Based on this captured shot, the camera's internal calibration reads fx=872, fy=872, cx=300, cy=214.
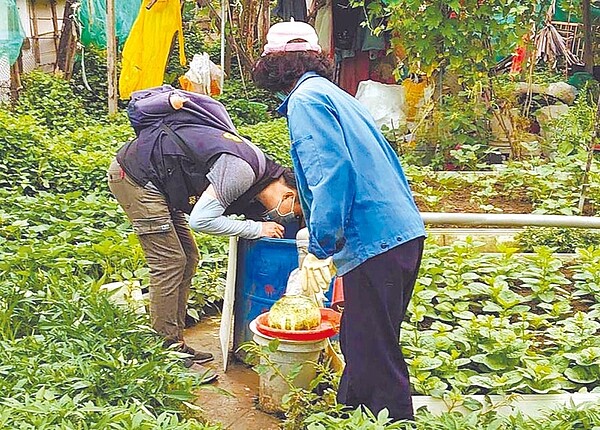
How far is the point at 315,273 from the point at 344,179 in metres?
0.48

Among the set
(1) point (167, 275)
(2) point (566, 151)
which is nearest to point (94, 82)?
(2) point (566, 151)

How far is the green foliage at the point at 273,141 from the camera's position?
27.7 ft

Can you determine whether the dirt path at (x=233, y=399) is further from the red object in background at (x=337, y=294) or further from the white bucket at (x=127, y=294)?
the red object in background at (x=337, y=294)

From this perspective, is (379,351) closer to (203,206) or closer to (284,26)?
(203,206)

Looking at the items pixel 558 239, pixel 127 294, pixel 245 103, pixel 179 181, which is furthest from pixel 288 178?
pixel 245 103

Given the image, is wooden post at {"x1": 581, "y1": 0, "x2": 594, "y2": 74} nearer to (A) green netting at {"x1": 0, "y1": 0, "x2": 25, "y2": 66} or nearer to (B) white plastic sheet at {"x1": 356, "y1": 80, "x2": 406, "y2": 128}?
(B) white plastic sheet at {"x1": 356, "y1": 80, "x2": 406, "y2": 128}

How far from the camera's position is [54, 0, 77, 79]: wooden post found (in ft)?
39.8

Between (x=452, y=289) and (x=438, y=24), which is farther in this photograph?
(x=438, y=24)

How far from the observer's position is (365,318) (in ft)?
10.9

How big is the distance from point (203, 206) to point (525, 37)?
25.9 feet

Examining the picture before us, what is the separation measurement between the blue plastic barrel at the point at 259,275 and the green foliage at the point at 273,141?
3666 mm

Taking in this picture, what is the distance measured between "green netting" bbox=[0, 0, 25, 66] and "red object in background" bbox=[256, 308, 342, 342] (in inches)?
271

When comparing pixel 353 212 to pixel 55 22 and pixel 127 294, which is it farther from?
pixel 55 22

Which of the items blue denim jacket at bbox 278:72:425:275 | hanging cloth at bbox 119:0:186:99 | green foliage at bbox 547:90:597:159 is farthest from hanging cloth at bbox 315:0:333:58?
blue denim jacket at bbox 278:72:425:275
